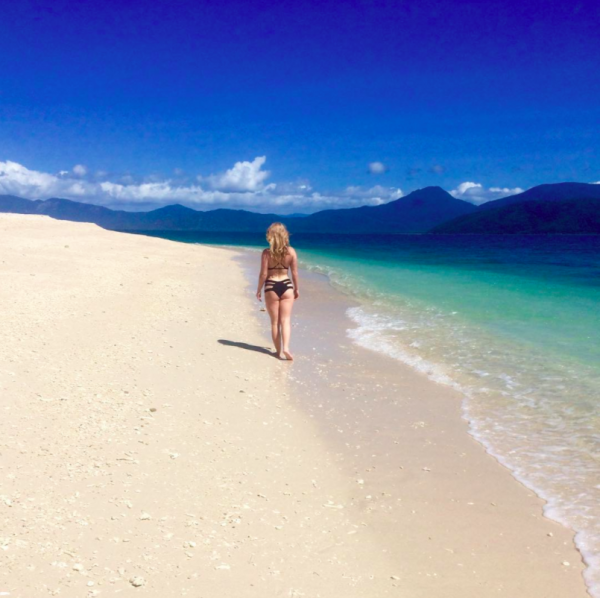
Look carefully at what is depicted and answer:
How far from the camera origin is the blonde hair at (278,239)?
8107mm

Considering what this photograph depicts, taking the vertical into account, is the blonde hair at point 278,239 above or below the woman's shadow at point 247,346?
above

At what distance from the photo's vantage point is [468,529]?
3.72 m

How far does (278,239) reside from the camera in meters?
8.14

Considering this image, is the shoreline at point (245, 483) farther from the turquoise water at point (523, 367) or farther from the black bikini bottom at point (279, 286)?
the black bikini bottom at point (279, 286)

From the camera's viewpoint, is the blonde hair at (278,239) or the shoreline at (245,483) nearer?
the shoreline at (245,483)

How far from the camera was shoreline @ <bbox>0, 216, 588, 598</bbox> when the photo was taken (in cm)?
308

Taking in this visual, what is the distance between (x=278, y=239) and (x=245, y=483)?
15.2ft

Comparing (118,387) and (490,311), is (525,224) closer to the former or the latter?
(490,311)

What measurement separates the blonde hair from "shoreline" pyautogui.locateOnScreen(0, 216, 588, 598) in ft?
5.59

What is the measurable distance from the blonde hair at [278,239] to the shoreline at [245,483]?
1.70 meters

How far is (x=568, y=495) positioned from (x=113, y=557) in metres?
3.49

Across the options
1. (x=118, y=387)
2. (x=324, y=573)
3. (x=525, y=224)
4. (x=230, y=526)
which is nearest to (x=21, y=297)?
(x=118, y=387)

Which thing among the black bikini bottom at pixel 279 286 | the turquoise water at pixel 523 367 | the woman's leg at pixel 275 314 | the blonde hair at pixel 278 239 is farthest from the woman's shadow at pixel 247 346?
the turquoise water at pixel 523 367

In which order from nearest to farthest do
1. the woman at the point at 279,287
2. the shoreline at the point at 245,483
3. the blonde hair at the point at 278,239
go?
the shoreline at the point at 245,483 < the blonde hair at the point at 278,239 < the woman at the point at 279,287
